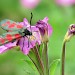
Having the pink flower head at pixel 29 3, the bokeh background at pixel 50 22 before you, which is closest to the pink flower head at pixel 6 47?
the bokeh background at pixel 50 22

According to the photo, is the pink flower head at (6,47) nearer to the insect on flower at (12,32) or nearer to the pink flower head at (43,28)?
the insect on flower at (12,32)

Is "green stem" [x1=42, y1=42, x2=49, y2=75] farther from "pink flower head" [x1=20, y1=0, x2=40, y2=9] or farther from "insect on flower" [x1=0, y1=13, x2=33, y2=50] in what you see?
"pink flower head" [x1=20, y1=0, x2=40, y2=9]

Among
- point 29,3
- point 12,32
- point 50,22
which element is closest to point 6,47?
point 12,32

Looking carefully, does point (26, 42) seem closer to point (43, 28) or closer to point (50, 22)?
point (43, 28)

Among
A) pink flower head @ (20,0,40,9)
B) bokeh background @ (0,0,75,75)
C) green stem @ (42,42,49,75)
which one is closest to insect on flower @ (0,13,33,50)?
green stem @ (42,42,49,75)

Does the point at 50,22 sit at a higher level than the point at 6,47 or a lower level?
higher
